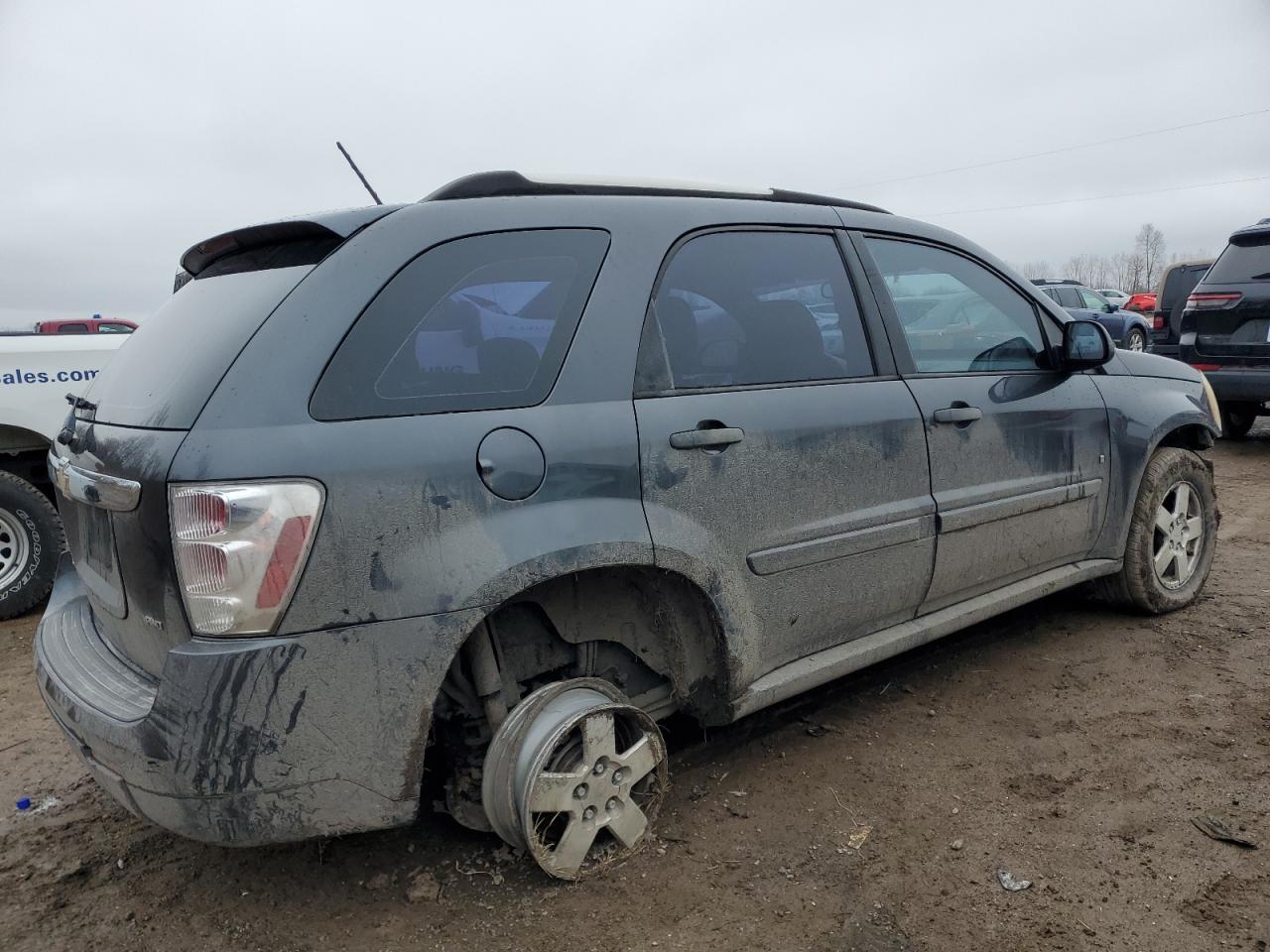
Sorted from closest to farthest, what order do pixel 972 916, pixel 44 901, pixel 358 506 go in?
pixel 358 506 → pixel 972 916 → pixel 44 901

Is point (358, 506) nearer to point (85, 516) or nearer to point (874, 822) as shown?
point (85, 516)

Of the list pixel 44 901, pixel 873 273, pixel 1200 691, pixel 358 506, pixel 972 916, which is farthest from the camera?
pixel 1200 691

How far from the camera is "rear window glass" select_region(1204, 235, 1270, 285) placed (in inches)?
320

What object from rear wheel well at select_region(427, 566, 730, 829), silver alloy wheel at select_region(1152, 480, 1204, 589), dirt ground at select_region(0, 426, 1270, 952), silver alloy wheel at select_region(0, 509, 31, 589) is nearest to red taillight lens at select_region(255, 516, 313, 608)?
rear wheel well at select_region(427, 566, 730, 829)

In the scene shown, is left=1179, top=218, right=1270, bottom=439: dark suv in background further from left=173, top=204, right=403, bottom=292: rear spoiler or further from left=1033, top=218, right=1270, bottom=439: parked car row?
left=173, top=204, right=403, bottom=292: rear spoiler

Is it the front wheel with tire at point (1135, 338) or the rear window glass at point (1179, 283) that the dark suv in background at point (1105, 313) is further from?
the rear window glass at point (1179, 283)

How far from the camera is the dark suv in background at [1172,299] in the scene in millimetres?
12375

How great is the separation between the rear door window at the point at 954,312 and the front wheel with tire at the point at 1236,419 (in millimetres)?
7066

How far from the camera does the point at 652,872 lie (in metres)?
2.48

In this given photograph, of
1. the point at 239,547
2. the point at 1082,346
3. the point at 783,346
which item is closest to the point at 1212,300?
the point at 1082,346

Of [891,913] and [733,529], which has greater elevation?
[733,529]

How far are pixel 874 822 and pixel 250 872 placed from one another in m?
1.76

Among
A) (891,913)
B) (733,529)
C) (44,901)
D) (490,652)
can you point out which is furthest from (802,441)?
(44,901)

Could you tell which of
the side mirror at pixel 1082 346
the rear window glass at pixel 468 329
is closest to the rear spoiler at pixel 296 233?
the rear window glass at pixel 468 329
